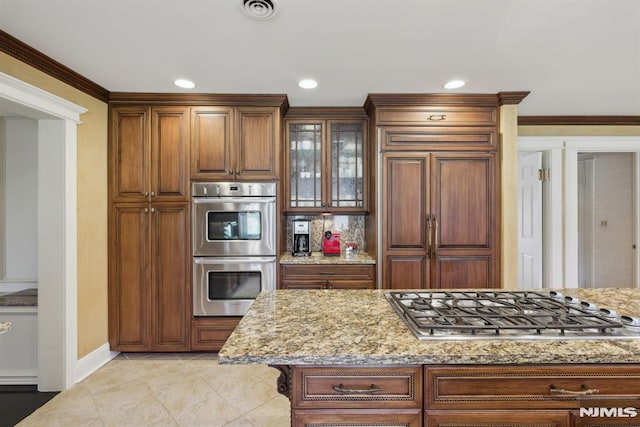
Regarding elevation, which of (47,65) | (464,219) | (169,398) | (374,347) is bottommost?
(169,398)

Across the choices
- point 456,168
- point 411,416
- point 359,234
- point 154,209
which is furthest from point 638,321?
point 154,209

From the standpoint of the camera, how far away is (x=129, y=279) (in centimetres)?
278

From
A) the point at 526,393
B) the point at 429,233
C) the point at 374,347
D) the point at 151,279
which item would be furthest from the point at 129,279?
the point at 526,393

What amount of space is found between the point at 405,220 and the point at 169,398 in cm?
236

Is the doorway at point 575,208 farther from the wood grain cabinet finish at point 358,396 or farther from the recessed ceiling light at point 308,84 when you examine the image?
the wood grain cabinet finish at point 358,396

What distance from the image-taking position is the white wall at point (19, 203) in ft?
8.64

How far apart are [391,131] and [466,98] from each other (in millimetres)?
744

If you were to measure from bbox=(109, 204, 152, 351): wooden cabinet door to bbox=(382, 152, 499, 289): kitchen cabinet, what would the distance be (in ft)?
7.24

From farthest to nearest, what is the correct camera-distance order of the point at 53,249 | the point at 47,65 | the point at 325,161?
the point at 325,161 < the point at 53,249 < the point at 47,65

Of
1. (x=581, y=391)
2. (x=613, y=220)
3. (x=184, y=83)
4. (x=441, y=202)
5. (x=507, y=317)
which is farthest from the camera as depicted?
(x=613, y=220)

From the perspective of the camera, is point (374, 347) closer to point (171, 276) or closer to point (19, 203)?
point (171, 276)

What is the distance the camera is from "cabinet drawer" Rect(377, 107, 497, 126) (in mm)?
2783

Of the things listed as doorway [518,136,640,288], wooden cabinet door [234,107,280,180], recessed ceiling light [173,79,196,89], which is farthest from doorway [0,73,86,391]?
doorway [518,136,640,288]

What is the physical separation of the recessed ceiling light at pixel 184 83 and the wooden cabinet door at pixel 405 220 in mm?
1781
